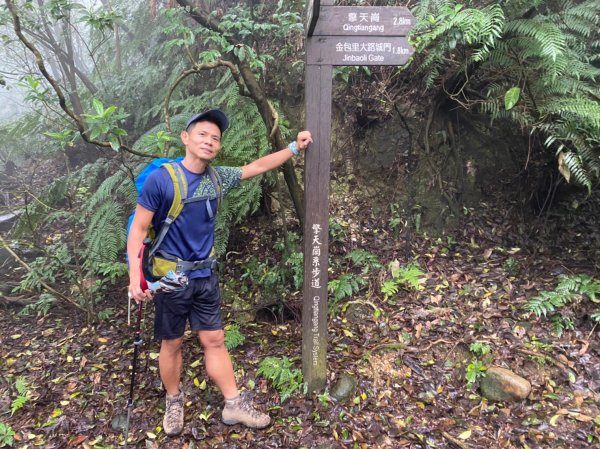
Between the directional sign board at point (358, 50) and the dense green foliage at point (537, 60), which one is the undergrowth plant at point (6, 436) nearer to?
the directional sign board at point (358, 50)

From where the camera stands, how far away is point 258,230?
17.8 feet

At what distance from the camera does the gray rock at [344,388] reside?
351 centimetres

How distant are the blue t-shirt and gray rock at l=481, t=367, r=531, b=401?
8.70 feet

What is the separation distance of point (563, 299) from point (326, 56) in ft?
11.1

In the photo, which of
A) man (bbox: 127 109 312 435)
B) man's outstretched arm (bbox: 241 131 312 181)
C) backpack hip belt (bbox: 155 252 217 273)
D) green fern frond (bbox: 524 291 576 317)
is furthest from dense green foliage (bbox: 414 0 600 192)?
backpack hip belt (bbox: 155 252 217 273)

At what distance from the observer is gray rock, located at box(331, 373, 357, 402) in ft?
11.5

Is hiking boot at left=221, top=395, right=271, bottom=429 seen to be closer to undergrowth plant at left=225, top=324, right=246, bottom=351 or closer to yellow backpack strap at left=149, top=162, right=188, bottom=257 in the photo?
undergrowth plant at left=225, top=324, right=246, bottom=351

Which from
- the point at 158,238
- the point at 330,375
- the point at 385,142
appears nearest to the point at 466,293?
the point at 330,375

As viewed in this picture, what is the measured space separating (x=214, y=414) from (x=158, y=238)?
170cm

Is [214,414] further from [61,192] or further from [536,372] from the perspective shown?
[61,192]

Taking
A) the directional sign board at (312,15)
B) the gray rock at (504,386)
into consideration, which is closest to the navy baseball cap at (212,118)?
the directional sign board at (312,15)

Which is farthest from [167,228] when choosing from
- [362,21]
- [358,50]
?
[362,21]

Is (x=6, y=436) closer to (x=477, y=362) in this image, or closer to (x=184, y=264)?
(x=184, y=264)

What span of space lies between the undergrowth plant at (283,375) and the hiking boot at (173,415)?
74 centimetres
